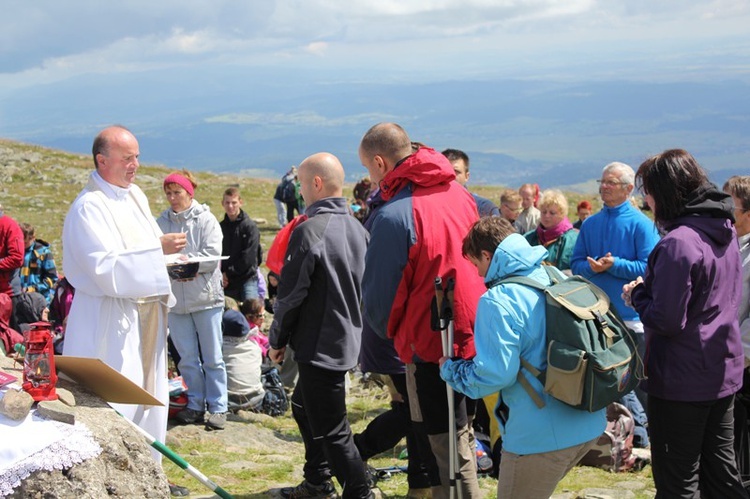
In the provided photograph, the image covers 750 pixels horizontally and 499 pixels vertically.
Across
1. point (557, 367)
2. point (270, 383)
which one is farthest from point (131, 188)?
point (270, 383)

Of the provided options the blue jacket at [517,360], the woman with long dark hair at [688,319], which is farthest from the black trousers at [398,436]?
the woman with long dark hair at [688,319]

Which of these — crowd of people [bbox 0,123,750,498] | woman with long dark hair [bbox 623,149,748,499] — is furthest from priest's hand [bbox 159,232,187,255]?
woman with long dark hair [bbox 623,149,748,499]

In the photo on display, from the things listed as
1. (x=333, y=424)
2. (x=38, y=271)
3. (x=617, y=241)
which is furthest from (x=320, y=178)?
(x=38, y=271)

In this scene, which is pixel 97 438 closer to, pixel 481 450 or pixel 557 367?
pixel 557 367

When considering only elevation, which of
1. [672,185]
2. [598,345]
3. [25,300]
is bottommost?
[25,300]

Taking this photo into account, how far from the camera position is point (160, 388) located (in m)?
6.18

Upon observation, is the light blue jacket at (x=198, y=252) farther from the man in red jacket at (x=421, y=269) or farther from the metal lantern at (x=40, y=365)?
the metal lantern at (x=40, y=365)

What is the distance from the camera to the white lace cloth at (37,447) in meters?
3.73

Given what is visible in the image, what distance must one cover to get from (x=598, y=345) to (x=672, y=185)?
4.36 feet

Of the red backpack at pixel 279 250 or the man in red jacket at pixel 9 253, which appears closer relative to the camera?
the red backpack at pixel 279 250

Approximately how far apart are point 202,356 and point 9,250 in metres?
3.13

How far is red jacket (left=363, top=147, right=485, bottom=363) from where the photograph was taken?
5250 mm

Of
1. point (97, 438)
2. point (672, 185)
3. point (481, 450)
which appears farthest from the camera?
point (481, 450)

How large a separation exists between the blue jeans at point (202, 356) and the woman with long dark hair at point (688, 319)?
503cm
